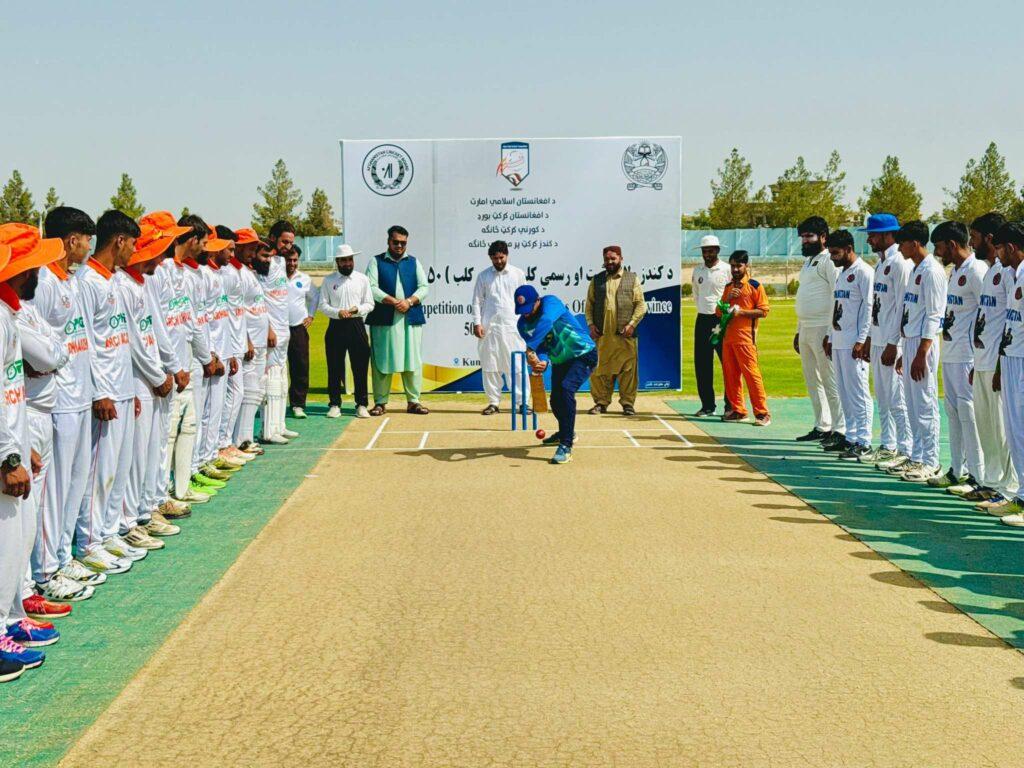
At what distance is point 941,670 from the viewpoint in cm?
568

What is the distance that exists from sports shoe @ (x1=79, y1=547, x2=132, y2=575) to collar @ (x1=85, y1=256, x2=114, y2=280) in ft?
5.71

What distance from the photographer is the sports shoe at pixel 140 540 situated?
8313mm

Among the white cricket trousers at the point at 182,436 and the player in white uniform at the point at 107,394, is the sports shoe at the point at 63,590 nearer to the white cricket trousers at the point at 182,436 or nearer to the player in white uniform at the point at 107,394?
the player in white uniform at the point at 107,394

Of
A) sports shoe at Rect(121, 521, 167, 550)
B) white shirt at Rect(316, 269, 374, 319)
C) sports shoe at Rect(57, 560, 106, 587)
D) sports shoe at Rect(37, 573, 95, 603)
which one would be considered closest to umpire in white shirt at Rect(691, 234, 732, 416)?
white shirt at Rect(316, 269, 374, 319)

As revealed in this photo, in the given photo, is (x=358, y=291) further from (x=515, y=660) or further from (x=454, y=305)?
(x=515, y=660)

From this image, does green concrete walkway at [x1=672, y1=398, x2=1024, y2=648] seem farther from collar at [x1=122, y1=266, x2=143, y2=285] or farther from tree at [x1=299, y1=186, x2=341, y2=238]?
tree at [x1=299, y1=186, x2=341, y2=238]

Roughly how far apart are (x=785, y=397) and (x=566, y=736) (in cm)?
1376

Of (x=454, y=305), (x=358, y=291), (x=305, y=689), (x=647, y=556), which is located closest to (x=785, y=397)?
(x=454, y=305)

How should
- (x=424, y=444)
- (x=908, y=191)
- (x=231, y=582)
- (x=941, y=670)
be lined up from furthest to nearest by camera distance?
(x=908, y=191), (x=424, y=444), (x=231, y=582), (x=941, y=670)

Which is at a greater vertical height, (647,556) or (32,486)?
(32,486)

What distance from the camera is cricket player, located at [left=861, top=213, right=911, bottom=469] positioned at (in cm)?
1127

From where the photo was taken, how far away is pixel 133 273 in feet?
26.9

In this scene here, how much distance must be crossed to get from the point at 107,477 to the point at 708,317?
9.94 m

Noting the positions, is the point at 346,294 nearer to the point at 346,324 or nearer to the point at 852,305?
the point at 346,324
